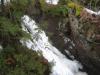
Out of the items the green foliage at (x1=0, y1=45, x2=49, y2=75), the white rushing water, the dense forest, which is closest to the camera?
the green foliage at (x1=0, y1=45, x2=49, y2=75)

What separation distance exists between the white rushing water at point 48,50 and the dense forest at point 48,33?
19 centimetres

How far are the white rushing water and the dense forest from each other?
7.5 inches

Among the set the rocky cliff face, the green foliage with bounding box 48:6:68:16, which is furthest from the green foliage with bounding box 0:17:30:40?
the green foliage with bounding box 48:6:68:16

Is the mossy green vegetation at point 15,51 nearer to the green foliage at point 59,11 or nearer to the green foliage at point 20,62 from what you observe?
the green foliage at point 20,62

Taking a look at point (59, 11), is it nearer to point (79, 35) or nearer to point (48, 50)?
point (79, 35)

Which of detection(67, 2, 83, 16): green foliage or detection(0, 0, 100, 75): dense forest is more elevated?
detection(67, 2, 83, 16): green foliage

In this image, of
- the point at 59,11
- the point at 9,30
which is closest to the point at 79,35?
the point at 59,11

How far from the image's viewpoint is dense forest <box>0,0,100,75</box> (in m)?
10.1

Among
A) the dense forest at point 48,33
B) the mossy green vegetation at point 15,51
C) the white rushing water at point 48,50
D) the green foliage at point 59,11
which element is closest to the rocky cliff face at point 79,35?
the dense forest at point 48,33

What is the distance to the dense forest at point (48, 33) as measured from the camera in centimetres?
1011

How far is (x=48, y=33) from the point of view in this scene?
38.1ft

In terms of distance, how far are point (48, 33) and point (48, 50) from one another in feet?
2.13

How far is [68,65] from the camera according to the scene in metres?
11.1

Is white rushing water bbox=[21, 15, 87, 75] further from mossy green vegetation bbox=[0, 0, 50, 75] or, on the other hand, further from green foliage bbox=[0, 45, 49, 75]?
green foliage bbox=[0, 45, 49, 75]
